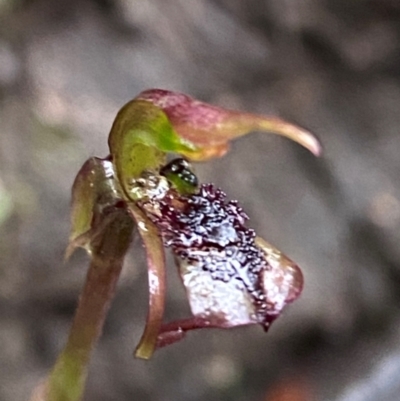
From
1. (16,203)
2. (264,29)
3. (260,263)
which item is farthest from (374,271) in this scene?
(260,263)

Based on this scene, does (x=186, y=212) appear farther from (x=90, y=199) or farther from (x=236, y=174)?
(x=236, y=174)

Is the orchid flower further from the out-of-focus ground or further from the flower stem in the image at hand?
the out-of-focus ground

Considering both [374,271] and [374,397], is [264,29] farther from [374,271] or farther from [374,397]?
[374,397]

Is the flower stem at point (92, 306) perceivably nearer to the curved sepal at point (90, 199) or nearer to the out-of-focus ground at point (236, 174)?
the curved sepal at point (90, 199)

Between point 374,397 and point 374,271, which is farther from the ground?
point 374,271

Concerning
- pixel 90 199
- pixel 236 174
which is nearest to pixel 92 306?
pixel 90 199
